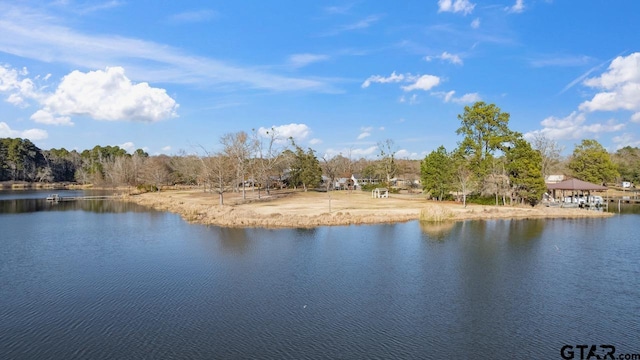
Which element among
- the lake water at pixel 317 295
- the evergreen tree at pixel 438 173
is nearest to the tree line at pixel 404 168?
the evergreen tree at pixel 438 173

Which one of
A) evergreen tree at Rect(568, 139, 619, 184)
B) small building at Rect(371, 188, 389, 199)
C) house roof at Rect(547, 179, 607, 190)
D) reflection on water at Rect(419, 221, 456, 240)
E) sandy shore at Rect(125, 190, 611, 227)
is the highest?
evergreen tree at Rect(568, 139, 619, 184)

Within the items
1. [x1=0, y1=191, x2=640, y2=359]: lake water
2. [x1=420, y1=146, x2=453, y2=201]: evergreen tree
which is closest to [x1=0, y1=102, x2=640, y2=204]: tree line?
[x1=420, y1=146, x2=453, y2=201]: evergreen tree

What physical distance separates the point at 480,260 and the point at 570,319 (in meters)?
8.36

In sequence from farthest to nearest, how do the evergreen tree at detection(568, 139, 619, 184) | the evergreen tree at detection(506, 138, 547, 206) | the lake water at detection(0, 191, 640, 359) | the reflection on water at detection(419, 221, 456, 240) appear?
the evergreen tree at detection(568, 139, 619, 184), the evergreen tree at detection(506, 138, 547, 206), the reflection on water at detection(419, 221, 456, 240), the lake water at detection(0, 191, 640, 359)

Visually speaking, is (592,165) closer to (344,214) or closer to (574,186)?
(574,186)

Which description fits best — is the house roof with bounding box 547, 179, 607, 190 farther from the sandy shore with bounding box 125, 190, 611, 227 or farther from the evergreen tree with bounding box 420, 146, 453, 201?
the evergreen tree with bounding box 420, 146, 453, 201

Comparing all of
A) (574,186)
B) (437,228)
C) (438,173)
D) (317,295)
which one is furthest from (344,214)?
(574,186)

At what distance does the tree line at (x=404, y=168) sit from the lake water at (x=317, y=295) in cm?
1876

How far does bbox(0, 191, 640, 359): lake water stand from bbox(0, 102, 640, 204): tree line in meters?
18.8

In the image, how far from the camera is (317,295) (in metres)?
16.9

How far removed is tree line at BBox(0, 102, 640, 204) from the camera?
1909 inches

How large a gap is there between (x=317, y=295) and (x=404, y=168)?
289 ft

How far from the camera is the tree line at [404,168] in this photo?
48.5m

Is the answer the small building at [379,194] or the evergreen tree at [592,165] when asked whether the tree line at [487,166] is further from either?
the evergreen tree at [592,165]
